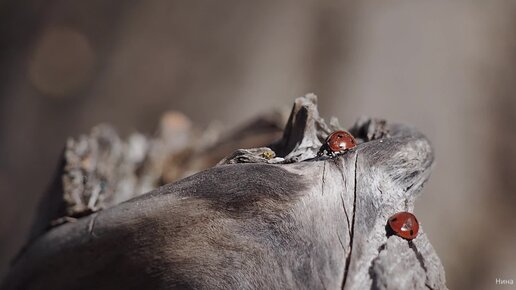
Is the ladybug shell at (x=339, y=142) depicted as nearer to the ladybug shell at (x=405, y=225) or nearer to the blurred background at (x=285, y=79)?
the ladybug shell at (x=405, y=225)

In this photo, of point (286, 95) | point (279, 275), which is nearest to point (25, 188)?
point (286, 95)

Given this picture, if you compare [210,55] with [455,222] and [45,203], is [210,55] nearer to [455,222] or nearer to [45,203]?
[455,222]

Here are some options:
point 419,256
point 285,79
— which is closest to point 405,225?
point 419,256

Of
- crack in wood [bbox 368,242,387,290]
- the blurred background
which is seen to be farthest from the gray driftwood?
the blurred background

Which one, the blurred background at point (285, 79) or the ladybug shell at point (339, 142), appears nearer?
the ladybug shell at point (339, 142)

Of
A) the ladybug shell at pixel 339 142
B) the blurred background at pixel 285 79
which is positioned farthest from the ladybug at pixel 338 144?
the blurred background at pixel 285 79

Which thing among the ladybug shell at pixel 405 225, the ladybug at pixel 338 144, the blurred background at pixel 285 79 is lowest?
the ladybug shell at pixel 405 225

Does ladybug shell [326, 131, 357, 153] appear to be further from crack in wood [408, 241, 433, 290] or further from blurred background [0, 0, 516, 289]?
blurred background [0, 0, 516, 289]
